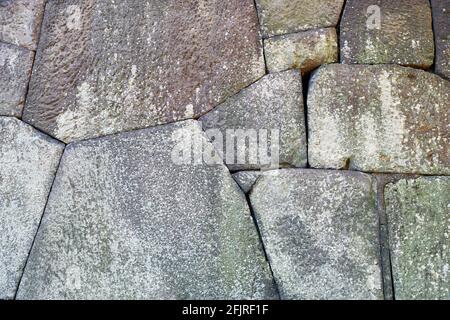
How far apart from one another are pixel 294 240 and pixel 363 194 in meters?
0.25

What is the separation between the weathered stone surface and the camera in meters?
1.84

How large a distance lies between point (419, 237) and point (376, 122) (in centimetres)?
37

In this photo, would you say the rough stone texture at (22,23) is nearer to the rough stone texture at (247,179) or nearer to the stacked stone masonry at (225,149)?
the stacked stone masonry at (225,149)

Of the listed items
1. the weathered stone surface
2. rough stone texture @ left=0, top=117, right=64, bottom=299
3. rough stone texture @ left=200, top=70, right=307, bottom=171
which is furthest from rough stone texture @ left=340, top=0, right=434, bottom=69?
rough stone texture @ left=0, top=117, right=64, bottom=299

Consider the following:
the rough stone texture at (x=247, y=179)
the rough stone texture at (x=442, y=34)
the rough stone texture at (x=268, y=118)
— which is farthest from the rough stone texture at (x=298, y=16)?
the rough stone texture at (x=247, y=179)

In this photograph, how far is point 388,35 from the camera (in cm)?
192

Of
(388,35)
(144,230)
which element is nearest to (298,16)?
(388,35)

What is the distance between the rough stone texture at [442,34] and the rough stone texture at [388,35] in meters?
0.02

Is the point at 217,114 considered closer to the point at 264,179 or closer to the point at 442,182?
the point at 264,179

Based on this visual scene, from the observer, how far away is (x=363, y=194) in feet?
6.03

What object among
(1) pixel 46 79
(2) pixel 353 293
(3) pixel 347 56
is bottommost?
(2) pixel 353 293

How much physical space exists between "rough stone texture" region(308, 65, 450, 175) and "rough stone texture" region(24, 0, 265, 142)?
24cm

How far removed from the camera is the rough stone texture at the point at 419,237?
5.98 ft

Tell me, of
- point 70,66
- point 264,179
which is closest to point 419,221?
point 264,179
